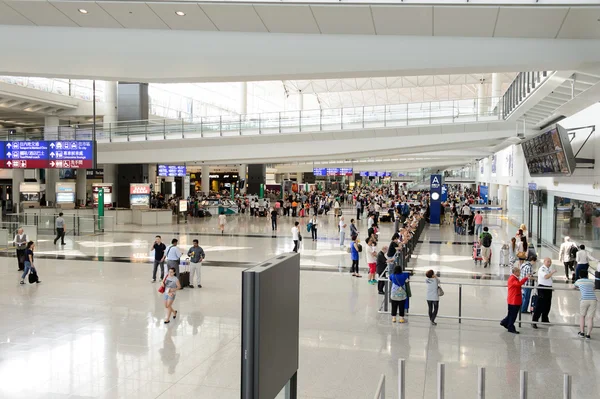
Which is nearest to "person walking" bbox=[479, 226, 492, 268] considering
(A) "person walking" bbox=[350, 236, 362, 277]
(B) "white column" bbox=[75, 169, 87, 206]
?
(A) "person walking" bbox=[350, 236, 362, 277]

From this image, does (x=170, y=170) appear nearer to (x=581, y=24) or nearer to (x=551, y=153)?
(x=551, y=153)

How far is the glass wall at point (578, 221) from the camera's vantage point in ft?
53.6

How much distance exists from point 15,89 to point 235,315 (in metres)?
28.2

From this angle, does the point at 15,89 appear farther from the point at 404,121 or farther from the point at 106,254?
the point at 404,121

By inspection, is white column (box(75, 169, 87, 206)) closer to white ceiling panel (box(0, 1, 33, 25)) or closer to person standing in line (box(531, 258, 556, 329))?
white ceiling panel (box(0, 1, 33, 25))

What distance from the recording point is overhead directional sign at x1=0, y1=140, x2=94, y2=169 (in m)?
25.3

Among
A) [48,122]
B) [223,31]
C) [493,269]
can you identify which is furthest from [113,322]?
[48,122]

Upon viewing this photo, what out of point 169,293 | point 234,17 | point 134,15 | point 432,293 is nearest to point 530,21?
point 234,17

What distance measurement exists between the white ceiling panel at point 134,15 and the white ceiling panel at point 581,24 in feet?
19.9

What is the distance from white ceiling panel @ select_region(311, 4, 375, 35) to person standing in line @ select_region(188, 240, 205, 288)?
6.76 m

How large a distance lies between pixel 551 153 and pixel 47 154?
21.9 m

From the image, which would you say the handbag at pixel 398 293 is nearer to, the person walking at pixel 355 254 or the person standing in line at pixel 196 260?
the person walking at pixel 355 254

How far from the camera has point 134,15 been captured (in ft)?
27.5

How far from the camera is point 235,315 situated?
10641 millimetres
